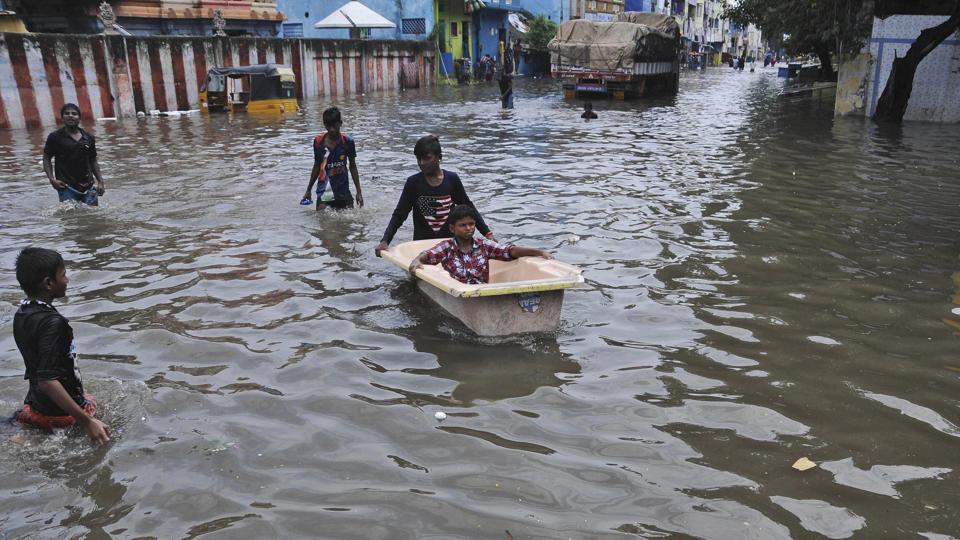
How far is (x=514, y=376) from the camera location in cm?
502

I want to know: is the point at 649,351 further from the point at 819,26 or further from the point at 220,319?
the point at 819,26

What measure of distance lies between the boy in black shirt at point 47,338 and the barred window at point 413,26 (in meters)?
39.5

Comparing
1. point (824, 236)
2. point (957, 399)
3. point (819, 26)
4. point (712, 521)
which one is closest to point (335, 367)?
point (712, 521)

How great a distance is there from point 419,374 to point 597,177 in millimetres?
8002

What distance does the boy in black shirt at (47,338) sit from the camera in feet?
12.5

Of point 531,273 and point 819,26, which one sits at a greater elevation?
point 819,26

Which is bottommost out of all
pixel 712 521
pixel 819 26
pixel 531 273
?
pixel 712 521

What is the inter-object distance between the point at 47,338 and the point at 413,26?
40124 mm

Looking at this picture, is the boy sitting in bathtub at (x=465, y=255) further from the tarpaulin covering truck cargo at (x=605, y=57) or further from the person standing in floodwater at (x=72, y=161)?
the tarpaulin covering truck cargo at (x=605, y=57)

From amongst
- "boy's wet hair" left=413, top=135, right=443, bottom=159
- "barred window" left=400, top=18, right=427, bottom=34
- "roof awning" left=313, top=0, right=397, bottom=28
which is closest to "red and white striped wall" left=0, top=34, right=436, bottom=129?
"roof awning" left=313, top=0, right=397, bottom=28

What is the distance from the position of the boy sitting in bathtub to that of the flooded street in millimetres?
400

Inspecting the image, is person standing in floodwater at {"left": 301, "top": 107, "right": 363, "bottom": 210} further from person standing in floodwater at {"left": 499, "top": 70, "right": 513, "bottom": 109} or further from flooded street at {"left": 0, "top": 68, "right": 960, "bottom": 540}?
person standing in floodwater at {"left": 499, "top": 70, "right": 513, "bottom": 109}

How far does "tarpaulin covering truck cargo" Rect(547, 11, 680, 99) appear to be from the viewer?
2839 cm

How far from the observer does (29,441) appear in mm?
4078
